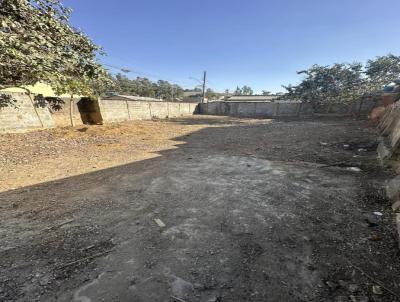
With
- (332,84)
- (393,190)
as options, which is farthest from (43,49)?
(332,84)

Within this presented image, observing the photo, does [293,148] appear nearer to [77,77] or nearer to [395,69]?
[77,77]

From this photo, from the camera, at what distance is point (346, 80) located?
715 inches

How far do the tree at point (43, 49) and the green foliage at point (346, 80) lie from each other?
18.4 metres

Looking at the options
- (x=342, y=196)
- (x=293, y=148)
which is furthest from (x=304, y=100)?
(x=342, y=196)

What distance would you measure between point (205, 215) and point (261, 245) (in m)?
0.91

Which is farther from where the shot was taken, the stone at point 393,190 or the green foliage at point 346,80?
the green foliage at point 346,80

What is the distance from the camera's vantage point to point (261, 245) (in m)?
2.43

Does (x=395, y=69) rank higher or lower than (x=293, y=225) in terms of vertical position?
higher

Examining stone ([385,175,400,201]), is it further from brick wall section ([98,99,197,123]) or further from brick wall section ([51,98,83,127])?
brick wall section ([98,99,197,123])

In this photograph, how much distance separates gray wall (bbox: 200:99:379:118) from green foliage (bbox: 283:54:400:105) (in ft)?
2.73

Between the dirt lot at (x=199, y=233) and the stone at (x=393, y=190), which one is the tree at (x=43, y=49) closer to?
the dirt lot at (x=199, y=233)

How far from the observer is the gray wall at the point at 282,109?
55.4ft

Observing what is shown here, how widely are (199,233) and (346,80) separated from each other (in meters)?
20.9

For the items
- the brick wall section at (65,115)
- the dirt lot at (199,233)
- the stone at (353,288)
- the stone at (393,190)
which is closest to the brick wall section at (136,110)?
the brick wall section at (65,115)
